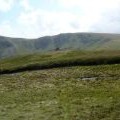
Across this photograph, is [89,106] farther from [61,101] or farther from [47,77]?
[47,77]

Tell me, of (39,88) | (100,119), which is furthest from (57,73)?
(100,119)

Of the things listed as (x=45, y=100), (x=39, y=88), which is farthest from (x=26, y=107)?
(x=39, y=88)

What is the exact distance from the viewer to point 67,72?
246 ft

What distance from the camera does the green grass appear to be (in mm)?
38469

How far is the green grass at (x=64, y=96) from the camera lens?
126ft

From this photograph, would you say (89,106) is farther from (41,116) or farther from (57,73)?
(57,73)

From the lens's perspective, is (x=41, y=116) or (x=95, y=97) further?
(x=95, y=97)

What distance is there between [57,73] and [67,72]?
2.02 meters

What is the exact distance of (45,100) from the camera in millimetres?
47250

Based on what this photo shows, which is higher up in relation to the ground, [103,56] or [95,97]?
[103,56]

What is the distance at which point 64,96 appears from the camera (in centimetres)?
4912

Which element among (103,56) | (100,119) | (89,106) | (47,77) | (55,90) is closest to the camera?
(100,119)

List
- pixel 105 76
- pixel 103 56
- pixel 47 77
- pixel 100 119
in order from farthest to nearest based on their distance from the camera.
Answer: pixel 103 56 → pixel 47 77 → pixel 105 76 → pixel 100 119

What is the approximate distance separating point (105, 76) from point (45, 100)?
70.2ft
